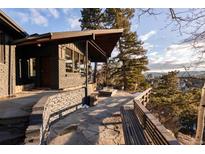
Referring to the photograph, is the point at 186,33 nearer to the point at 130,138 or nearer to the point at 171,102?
the point at 130,138

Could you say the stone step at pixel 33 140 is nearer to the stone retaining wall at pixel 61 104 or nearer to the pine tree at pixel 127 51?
the stone retaining wall at pixel 61 104

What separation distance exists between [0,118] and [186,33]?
15.5 ft

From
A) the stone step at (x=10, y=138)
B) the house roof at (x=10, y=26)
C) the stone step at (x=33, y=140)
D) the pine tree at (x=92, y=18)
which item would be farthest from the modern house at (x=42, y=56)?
the pine tree at (x=92, y=18)

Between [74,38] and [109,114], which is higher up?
[74,38]

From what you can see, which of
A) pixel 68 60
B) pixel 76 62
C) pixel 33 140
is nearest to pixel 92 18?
pixel 76 62

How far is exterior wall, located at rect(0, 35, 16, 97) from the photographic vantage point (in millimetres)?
8094

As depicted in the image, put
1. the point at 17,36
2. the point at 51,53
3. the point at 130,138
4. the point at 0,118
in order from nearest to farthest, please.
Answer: the point at 130,138
the point at 0,118
the point at 17,36
the point at 51,53

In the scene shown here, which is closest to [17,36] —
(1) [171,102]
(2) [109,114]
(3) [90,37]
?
(3) [90,37]

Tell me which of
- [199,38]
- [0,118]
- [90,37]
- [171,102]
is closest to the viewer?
[0,118]

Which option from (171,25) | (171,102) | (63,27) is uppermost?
(63,27)

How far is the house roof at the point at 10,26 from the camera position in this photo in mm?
7213

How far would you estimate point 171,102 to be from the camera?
59.8 ft

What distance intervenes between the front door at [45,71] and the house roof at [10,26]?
229cm

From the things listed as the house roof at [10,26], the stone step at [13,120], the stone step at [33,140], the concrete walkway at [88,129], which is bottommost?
the concrete walkway at [88,129]
